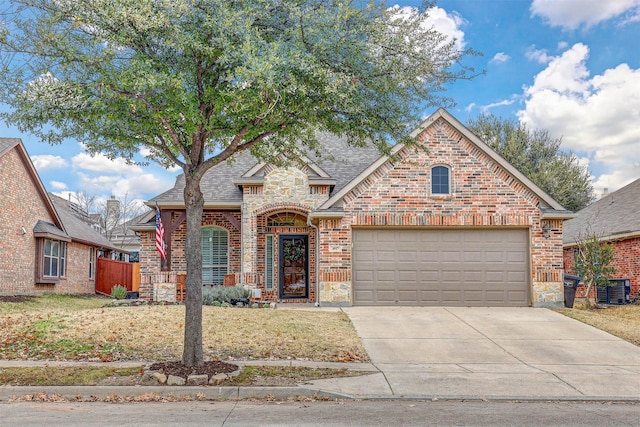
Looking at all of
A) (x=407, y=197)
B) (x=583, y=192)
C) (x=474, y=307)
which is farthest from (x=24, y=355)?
(x=583, y=192)

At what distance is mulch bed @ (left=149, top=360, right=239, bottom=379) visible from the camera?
7.96 m

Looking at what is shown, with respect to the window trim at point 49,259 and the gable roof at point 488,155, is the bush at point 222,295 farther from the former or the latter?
the window trim at point 49,259

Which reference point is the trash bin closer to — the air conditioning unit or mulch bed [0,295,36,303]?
the air conditioning unit

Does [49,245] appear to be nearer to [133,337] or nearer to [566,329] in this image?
[133,337]

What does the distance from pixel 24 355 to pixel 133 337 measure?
6.14 ft

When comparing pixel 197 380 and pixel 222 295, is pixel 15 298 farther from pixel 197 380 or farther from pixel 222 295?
pixel 197 380

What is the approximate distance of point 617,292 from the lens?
782 inches

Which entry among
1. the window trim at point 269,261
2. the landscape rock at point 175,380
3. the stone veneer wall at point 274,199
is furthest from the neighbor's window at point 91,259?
the landscape rock at point 175,380

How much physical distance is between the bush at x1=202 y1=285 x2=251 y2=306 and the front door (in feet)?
7.83

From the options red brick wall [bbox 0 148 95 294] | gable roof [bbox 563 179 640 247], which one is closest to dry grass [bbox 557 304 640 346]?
gable roof [bbox 563 179 640 247]

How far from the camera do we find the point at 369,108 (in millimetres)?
9000

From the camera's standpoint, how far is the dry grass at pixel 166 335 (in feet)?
32.0

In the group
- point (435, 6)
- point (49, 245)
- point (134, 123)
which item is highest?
point (435, 6)

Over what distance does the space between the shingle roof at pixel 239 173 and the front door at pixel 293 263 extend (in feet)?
6.47
